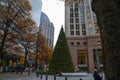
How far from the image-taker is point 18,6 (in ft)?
60.3

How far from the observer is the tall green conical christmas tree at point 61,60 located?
27.0m

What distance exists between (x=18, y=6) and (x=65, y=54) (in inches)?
567

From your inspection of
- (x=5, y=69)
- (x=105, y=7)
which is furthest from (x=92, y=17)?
(x=105, y=7)

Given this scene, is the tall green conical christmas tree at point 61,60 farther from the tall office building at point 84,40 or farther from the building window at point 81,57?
the building window at point 81,57

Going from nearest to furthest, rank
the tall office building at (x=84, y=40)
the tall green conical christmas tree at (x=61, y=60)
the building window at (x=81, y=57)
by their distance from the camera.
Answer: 1. the tall green conical christmas tree at (x=61, y=60)
2. the tall office building at (x=84, y=40)
3. the building window at (x=81, y=57)

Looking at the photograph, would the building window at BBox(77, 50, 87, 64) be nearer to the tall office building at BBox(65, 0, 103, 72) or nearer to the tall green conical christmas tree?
the tall office building at BBox(65, 0, 103, 72)

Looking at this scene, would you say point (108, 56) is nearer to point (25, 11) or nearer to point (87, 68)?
point (25, 11)

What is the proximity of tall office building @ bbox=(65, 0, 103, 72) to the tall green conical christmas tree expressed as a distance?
60.1 feet

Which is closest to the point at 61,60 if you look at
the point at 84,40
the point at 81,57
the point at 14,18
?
the point at 14,18

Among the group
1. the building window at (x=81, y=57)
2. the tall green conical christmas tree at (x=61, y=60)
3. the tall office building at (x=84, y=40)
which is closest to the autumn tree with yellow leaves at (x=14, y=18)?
the tall green conical christmas tree at (x=61, y=60)

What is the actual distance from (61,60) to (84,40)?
2565 cm

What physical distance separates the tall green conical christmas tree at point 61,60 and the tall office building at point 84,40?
1833cm

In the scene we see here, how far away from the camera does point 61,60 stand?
27672 mm

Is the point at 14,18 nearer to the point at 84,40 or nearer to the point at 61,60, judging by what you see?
the point at 61,60
